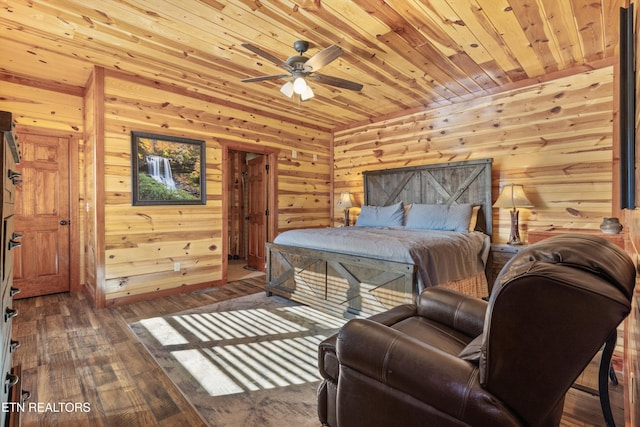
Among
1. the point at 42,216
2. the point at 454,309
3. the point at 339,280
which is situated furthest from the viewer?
the point at 42,216

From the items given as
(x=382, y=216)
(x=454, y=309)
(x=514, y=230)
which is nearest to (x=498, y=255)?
(x=514, y=230)

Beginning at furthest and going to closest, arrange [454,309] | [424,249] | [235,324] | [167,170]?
[167,170]
[235,324]
[424,249]
[454,309]

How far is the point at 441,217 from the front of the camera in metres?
4.03

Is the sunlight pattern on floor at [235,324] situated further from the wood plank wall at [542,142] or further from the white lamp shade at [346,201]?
the wood plank wall at [542,142]

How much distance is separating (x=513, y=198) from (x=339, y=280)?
2247 mm

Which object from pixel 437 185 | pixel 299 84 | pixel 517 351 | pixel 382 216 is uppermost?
pixel 299 84

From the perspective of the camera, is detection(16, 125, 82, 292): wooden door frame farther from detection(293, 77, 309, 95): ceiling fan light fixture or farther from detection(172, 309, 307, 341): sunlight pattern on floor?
detection(293, 77, 309, 95): ceiling fan light fixture

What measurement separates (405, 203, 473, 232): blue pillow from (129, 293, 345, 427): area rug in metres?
1.78

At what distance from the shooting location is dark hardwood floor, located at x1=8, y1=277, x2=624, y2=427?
1.74 meters

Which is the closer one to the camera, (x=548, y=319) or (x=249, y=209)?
(x=548, y=319)

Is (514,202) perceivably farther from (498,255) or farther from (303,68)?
(303,68)

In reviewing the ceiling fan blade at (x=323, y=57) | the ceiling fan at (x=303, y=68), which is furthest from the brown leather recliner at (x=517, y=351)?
the ceiling fan at (x=303, y=68)

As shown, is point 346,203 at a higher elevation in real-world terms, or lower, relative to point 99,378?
higher

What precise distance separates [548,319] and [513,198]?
3.26 metres
